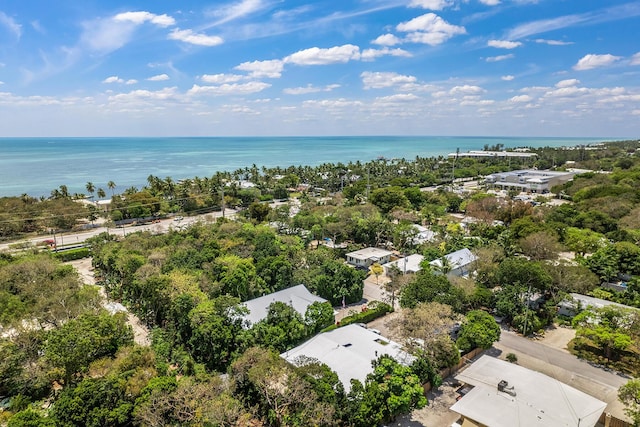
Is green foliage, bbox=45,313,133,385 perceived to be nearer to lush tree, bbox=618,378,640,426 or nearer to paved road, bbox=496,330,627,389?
paved road, bbox=496,330,627,389

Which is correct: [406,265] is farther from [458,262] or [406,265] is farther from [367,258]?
[458,262]

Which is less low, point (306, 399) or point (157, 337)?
→ point (306, 399)

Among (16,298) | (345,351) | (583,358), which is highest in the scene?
(16,298)

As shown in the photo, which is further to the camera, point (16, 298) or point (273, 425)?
point (16, 298)

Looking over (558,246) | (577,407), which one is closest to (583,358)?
(577,407)

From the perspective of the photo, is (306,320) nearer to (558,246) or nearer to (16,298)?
(16,298)

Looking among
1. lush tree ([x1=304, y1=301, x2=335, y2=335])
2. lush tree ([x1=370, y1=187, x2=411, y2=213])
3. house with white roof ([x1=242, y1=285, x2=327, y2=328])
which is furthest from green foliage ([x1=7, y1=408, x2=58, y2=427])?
lush tree ([x1=370, y1=187, x2=411, y2=213])

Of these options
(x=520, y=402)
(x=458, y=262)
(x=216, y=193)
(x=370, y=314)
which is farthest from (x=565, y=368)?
(x=216, y=193)
